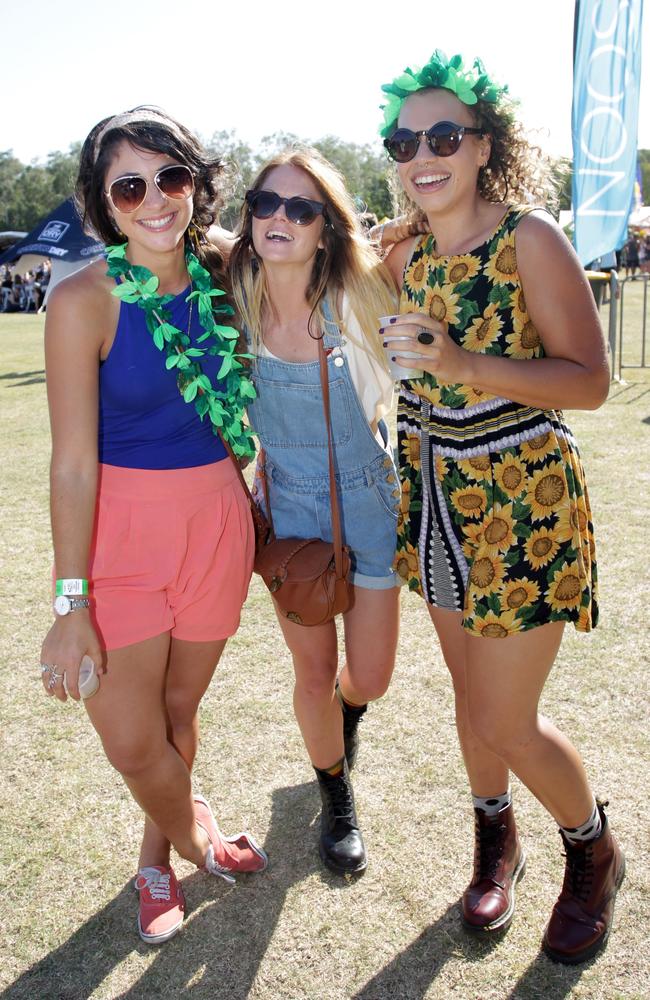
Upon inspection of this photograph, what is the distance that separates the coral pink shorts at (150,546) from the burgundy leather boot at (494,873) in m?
1.09

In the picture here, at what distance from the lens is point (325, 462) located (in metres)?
2.36

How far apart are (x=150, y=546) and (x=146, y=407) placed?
1.20 feet

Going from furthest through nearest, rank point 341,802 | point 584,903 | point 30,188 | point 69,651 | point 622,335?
point 30,188
point 622,335
point 341,802
point 584,903
point 69,651

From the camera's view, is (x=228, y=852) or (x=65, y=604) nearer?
(x=65, y=604)

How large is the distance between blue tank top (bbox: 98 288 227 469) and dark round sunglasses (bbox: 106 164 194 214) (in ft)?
0.86

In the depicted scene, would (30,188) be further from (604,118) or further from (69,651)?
(69,651)

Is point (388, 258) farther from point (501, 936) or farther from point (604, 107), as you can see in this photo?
point (604, 107)

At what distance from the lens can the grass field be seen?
2.17m

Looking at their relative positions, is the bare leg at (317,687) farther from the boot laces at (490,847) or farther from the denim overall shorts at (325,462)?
the boot laces at (490,847)

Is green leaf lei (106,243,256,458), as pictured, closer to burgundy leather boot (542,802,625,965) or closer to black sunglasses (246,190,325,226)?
black sunglasses (246,190,325,226)

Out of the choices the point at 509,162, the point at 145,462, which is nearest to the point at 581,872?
the point at 145,462

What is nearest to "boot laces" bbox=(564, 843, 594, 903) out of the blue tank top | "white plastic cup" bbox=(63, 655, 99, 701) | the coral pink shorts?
the coral pink shorts

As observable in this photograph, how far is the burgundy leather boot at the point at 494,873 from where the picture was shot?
224 cm

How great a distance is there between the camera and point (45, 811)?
2.86m
